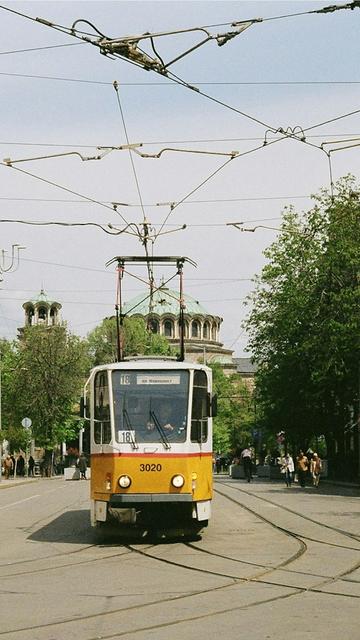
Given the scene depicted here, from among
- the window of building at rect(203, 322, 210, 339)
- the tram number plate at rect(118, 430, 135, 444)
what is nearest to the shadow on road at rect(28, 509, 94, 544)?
the tram number plate at rect(118, 430, 135, 444)

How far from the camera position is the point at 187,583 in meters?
12.5

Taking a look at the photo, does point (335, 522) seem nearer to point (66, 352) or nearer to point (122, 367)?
point (122, 367)

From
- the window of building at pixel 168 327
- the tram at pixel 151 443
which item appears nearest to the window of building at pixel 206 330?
the window of building at pixel 168 327

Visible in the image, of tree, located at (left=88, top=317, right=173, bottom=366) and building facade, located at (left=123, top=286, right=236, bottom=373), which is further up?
building facade, located at (left=123, top=286, right=236, bottom=373)

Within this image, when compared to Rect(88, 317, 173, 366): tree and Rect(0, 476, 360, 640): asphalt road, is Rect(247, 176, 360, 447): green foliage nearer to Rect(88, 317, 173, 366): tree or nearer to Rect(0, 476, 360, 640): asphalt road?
Rect(0, 476, 360, 640): asphalt road

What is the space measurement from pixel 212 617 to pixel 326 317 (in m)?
37.9

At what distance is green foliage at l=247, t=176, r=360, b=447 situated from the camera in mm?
46688

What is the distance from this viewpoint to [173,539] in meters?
18.8

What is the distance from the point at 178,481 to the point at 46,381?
59.6 meters

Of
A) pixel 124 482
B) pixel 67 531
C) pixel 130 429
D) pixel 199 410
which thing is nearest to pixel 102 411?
pixel 130 429

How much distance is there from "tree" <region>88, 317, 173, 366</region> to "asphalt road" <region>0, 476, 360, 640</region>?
80647mm

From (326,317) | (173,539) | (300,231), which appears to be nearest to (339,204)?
(326,317)

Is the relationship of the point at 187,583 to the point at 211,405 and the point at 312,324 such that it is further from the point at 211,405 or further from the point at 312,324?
the point at 312,324

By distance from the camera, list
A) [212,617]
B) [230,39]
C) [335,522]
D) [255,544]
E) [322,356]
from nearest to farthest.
Answer: [212,617], [230,39], [255,544], [335,522], [322,356]
